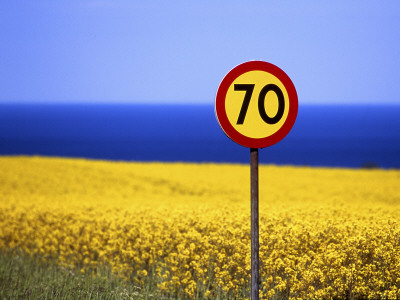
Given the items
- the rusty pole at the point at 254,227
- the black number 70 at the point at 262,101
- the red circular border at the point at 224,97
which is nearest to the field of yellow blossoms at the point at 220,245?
the rusty pole at the point at 254,227

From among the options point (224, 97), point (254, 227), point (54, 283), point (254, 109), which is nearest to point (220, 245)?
point (54, 283)

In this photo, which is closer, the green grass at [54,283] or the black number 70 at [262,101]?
the black number 70 at [262,101]

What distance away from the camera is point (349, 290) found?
6.81 m

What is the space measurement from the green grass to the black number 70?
2.74m

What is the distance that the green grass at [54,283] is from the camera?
6998mm

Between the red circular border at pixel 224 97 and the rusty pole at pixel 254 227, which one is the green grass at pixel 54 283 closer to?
the rusty pole at pixel 254 227

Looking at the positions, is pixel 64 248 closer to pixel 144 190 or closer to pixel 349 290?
pixel 349 290

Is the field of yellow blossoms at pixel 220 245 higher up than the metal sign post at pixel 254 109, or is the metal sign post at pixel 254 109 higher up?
the metal sign post at pixel 254 109

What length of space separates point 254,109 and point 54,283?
4299mm

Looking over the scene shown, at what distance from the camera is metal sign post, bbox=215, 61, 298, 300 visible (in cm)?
548

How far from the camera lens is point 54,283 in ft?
26.5

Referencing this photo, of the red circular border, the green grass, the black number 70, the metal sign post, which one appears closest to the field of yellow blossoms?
the green grass

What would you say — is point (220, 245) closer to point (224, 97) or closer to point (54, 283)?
point (54, 283)

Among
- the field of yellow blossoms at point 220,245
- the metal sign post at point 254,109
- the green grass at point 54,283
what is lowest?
the green grass at point 54,283
